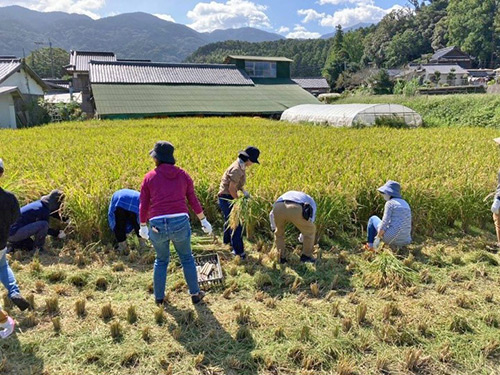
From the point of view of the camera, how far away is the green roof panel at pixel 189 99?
1980 cm

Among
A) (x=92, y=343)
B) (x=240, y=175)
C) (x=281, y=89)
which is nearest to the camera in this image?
(x=92, y=343)

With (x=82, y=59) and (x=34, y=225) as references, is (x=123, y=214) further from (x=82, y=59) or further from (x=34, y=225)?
(x=82, y=59)

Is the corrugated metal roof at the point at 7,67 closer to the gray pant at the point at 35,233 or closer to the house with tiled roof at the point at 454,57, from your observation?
the gray pant at the point at 35,233

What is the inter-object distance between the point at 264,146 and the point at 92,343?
697 centimetres

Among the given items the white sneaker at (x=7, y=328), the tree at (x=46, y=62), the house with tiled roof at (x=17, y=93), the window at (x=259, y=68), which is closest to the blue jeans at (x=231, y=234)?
the white sneaker at (x=7, y=328)

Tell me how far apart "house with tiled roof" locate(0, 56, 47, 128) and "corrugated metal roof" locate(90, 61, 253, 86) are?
339cm

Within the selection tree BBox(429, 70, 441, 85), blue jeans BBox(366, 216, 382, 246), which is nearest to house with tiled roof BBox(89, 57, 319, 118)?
blue jeans BBox(366, 216, 382, 246)

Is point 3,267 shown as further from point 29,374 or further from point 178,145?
point 178,145

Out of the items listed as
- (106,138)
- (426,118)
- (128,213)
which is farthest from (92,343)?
(426,118)

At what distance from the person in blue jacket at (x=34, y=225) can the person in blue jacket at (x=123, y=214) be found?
0.75 m

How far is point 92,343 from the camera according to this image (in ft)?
8.36

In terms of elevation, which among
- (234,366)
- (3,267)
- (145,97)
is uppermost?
(145,97)

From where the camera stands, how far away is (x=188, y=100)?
21922mm

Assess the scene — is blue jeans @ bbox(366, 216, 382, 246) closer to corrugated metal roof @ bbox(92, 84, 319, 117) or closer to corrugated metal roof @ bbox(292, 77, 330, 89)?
corrugated metal roof @ bbox(92, 84, 319, 117)
